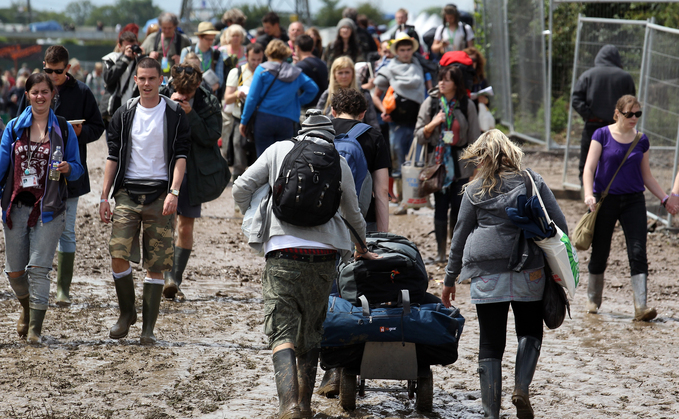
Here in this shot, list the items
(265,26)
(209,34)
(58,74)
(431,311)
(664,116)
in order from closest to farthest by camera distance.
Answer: (431,311) < (58,74) < (664,116) < (209,34) < (265,26)

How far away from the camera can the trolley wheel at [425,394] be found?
4500 mm

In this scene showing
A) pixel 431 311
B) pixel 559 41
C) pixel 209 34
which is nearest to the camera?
pixel 431 311

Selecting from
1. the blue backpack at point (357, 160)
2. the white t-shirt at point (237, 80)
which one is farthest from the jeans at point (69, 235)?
the white t-shirt at point (237, 80)

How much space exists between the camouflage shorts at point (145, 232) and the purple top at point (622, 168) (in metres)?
3.64

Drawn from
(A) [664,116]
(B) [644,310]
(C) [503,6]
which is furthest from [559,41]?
(B) [644,310]

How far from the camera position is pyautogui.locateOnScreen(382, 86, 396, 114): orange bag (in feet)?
32.7

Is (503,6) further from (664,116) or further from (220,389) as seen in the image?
(220,389)

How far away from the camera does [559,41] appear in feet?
45.6

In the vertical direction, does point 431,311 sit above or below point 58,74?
below

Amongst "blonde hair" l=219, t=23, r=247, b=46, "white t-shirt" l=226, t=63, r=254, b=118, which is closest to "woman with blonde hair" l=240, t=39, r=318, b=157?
"white t-shirt" l=226, t=63, r=254, b=118

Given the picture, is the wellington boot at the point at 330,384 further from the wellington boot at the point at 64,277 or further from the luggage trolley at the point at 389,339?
the wellington boot at the point at 64,277

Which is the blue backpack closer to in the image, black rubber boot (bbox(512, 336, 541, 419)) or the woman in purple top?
black rubber boot (bbox(512, 336, 541, 419))

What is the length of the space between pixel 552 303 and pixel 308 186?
1.51 m

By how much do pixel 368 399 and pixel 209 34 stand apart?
7250mm
